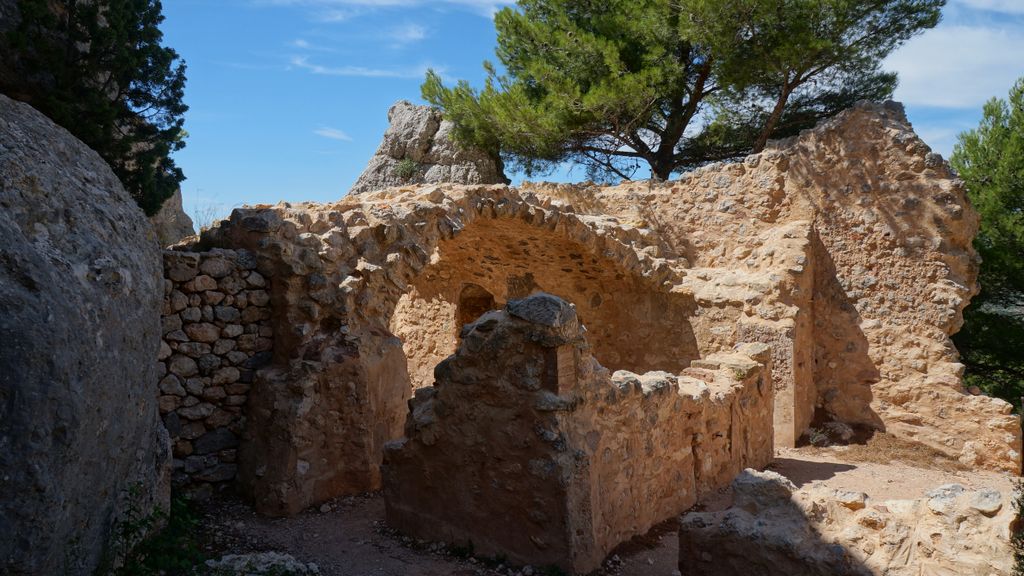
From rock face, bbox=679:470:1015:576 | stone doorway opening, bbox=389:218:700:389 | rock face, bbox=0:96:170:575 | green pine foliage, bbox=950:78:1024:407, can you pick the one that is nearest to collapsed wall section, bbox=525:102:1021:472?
stone doorway opening, bbox=389:218:700:389

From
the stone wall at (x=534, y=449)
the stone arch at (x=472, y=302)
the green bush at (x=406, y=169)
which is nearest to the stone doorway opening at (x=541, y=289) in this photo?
the stone arch at (x=472, y=302)

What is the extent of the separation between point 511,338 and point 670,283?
17.1 feet

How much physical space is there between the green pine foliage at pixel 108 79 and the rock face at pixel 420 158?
10082 mm

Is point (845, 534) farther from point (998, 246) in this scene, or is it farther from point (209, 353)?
point (998, 246)

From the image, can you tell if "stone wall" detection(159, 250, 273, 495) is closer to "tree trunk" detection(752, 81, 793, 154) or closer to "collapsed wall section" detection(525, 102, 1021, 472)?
"collapsed wall section" detection(525, 102, 1021, 472)

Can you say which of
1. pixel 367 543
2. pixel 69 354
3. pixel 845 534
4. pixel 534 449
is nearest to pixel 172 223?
pixel 367 543

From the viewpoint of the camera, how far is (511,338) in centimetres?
486

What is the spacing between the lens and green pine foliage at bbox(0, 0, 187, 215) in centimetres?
570

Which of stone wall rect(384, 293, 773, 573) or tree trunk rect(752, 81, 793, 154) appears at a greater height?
tree trunk rect(752, 81, 793, 154)

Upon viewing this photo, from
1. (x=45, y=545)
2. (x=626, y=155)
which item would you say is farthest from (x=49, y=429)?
(x=626, y=155)

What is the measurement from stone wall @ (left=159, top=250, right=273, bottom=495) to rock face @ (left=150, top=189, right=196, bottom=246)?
363cm

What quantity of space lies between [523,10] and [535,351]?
12.3 metres

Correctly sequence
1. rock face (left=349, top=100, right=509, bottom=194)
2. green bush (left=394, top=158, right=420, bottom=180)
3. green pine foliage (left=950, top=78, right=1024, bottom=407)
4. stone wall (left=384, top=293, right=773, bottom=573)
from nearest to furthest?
1. stone wall (left=384, top=293, right=773, bottom=573)
2. green pine foliage (left=950, top=78, right=1024, bottom=407)
3. rock face (left=349, top=100, right=509, bottom=194)
4. green bush (left=394, top=158, right=420, bottom=180)

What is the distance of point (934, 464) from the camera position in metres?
8.16
